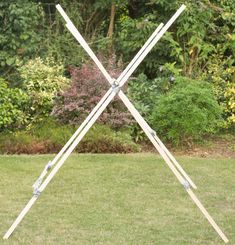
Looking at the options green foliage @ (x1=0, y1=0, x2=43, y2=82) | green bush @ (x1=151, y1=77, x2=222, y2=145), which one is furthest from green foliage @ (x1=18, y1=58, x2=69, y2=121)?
green bush @ (x1=151, y1=77, x2=222, y2=145)

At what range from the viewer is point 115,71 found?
10.7 meters

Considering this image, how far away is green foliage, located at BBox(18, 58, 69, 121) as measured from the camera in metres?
10.3

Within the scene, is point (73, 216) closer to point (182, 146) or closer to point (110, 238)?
point (110, 238)

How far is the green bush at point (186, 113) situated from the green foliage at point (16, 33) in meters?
2.75

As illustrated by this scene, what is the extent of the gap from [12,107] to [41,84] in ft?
2.63

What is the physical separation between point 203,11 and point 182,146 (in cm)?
269

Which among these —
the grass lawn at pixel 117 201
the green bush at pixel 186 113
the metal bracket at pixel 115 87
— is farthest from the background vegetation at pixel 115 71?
the metal bracket at pixel 115 87

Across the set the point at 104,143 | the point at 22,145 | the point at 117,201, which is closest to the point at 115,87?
the point at 117,201

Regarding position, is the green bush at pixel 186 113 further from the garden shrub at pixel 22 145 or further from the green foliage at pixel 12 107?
the green foliage at pixel 12 107

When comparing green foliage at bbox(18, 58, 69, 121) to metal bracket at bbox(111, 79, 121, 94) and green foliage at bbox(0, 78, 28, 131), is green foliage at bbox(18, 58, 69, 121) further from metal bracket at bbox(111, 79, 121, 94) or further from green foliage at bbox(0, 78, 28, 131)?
metal bracket at bbox(111, 79, 121, 94)

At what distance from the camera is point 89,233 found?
19.3ft

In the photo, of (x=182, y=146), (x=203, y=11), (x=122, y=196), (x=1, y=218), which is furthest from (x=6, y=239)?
(x=203, y=11)

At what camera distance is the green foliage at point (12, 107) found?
388 inches

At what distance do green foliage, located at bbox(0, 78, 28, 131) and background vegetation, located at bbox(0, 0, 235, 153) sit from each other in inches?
0.6
